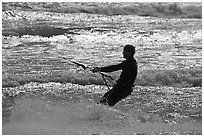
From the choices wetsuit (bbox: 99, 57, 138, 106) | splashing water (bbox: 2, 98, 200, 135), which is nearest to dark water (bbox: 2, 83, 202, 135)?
splashing water (bbox: 2, 98, 200, 135)

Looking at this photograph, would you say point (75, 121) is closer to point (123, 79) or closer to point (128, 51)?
point (123, 79)

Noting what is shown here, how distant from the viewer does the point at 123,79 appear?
5426 millimetres

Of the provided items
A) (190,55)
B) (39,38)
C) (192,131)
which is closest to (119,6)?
(39,38)

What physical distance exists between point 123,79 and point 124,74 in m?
0.09

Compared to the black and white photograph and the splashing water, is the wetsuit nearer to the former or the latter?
the black and white photograph

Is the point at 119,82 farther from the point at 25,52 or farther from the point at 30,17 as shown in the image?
the point at 30,17

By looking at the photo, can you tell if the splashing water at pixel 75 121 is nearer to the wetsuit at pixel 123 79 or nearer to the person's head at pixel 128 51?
the wetsuit at pixel 123 79

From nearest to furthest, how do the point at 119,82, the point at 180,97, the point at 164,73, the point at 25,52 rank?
the point at 119,82
the point at 180,97
the point at 164,73
the point at 25,52

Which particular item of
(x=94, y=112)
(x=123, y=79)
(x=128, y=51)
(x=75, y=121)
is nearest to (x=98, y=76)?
(x=94, y=112)

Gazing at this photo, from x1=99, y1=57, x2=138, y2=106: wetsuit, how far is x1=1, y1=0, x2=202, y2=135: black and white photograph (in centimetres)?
1

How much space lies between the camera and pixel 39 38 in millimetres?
22719

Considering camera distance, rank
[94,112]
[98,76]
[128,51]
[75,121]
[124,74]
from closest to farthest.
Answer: [128,51], [124,74], [75,121], [94,112], [98,76]

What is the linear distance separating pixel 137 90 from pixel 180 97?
1359mm

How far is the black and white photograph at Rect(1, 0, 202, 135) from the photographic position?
8875mm
